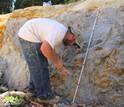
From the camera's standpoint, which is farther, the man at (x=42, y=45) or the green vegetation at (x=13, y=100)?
the green vegetation at (x=13, y=100)

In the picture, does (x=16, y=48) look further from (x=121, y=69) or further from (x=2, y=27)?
(x=121, y=69)

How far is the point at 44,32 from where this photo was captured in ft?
21.7

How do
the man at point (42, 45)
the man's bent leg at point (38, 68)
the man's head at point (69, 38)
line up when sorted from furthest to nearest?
the man's bent leg at point (38, 68)
the man's head at point (69, 38)
the man at point (42, 45)

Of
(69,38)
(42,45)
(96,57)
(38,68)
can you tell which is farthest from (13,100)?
(96,57)

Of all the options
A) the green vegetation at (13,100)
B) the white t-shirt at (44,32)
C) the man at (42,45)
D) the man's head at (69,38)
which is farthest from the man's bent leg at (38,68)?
the man's head at (69,38)

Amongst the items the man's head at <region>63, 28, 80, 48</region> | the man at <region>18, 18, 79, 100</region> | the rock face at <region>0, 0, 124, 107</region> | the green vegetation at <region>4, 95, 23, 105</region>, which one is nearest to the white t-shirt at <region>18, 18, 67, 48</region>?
the man at <region>18, 18, 79, 100</region>

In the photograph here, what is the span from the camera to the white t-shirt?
652cm

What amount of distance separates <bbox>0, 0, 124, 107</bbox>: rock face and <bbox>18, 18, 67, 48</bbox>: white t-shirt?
0.73 metres

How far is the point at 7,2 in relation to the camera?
21234mm

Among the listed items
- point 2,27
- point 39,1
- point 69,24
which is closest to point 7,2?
point 39,1

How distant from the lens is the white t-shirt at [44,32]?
652 cm

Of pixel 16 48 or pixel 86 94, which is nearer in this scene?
pixel 86 94

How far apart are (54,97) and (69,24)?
133 centimetres

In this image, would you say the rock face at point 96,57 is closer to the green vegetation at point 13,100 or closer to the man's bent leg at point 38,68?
the man's bent leg at point 38,68
